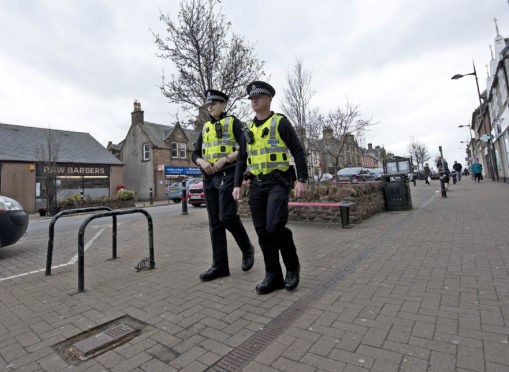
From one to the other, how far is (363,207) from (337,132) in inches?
242

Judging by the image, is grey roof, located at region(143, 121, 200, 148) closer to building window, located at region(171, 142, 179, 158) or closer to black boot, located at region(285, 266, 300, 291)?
building window, located at region(171, 142, 179, 158)

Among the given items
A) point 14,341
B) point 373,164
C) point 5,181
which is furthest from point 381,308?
point 373,164

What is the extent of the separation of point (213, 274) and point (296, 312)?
1.31 meters

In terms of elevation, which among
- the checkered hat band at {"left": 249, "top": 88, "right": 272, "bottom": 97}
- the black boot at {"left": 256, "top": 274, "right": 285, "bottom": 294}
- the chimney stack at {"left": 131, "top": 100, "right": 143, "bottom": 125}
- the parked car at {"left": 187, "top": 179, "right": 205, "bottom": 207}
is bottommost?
the black boot at {"left": 256, "top": 274, "right": 285, "bottom": 294}

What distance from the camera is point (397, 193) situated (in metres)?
9.20

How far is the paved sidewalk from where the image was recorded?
1885 millimetres

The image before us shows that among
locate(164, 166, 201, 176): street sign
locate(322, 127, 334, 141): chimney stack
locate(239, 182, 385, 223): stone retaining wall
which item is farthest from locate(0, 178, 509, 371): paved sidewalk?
locate(164, 166, 201, 176): street sign

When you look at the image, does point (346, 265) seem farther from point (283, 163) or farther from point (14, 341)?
point (14, 341)

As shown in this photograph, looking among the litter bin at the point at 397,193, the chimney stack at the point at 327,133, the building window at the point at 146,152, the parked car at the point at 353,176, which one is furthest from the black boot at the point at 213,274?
the building window at the point at 146,152

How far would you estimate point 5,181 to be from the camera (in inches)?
809

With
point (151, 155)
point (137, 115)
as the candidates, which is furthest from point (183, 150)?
point (137, 115)

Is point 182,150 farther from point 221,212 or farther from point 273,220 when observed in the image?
point 273,220

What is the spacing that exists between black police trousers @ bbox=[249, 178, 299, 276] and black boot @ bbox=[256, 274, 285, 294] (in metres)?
0.04

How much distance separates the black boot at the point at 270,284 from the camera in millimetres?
2982
